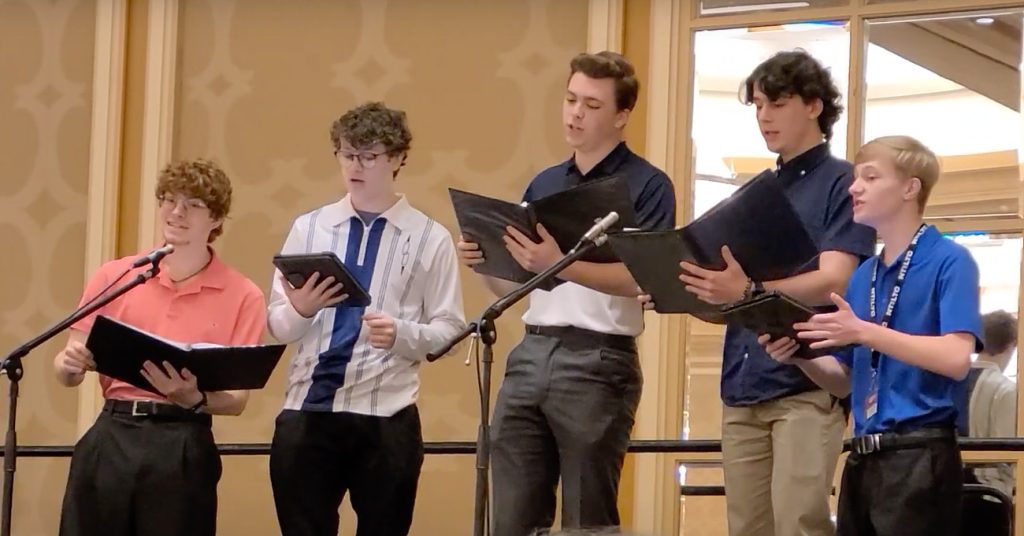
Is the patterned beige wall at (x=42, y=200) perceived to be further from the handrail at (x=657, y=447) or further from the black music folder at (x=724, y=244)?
the black music folder at (x=724, y=244)

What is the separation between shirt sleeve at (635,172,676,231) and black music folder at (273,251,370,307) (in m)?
0.63

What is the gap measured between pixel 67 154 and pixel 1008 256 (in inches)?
122

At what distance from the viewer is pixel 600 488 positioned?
3.14m

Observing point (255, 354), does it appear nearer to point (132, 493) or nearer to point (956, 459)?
point (132, 493)

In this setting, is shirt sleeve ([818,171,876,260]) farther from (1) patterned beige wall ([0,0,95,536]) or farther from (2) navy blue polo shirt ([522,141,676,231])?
(1) patterned beige wall ([0,0,95,536])

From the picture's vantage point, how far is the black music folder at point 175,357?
10.2 ft

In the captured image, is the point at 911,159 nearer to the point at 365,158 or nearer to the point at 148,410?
the point at 365,158

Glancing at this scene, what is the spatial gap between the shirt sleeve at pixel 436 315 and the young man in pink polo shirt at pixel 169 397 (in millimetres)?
367

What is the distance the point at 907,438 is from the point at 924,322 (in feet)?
0.74

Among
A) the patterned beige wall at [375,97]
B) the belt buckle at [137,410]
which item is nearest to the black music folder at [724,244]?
the belt buckle at [137,410]

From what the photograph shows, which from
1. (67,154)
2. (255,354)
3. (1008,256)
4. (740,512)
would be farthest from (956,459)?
(67,154)

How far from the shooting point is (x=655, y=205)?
326cm

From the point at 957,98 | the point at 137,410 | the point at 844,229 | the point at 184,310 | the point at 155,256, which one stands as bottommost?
the point at 137,410

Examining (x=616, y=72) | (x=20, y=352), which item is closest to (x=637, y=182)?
(x=616, y=72)
